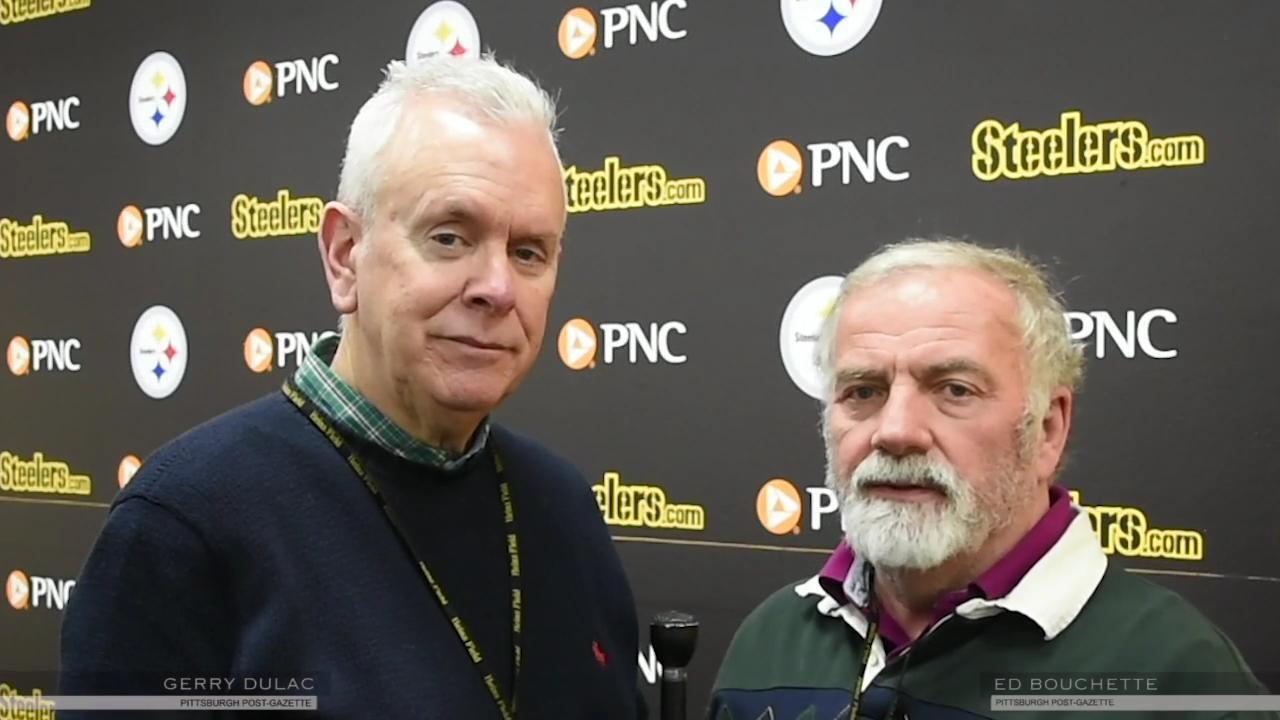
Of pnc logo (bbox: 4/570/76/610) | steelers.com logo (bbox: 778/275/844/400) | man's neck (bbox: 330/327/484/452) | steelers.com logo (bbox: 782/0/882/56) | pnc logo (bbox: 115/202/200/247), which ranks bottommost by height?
pnc logo (bbox: 4/570/76/610)

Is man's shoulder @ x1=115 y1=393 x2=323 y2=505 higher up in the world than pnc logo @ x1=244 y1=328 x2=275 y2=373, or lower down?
lower down

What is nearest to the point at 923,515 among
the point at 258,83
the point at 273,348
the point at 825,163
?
the point at 825,163

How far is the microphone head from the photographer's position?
1345 mm

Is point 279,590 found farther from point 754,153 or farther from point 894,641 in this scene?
point 754,153

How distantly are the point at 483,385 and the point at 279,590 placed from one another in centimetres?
30

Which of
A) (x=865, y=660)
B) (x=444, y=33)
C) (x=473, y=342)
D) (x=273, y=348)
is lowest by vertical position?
(x=865, y=660)

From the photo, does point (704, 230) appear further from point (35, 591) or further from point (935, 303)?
point (35, 591)

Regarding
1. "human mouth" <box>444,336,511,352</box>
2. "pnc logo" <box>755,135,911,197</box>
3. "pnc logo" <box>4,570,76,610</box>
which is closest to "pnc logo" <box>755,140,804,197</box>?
"pnc logo" <box>755,135,911,197</box>

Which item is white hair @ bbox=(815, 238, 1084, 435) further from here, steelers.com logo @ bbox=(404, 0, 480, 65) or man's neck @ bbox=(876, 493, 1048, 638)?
steelers.com logo @ bbox=(404, 0, 480, 65)

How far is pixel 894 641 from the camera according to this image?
161cm

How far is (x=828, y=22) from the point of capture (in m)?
2.45

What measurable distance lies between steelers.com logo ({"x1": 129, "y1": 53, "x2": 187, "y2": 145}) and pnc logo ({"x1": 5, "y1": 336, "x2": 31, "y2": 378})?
803mm

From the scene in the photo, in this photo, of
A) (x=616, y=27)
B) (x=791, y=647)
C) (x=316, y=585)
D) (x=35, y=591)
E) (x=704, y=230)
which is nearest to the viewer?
(x=316, y=585)

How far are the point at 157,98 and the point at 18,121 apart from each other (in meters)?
0.63
